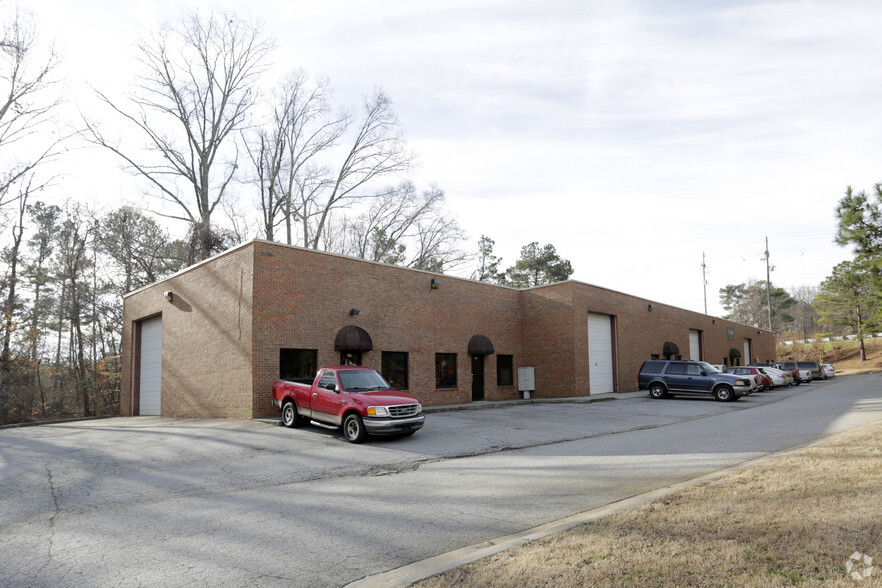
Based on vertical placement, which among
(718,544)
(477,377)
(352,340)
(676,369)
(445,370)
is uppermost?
(352,340)

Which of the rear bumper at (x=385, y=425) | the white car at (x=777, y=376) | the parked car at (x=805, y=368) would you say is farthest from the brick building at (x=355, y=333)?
the parked car at (x=805, y=368)

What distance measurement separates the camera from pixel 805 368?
4369 centimetres

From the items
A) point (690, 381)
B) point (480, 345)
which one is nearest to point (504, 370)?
point (480, 345)

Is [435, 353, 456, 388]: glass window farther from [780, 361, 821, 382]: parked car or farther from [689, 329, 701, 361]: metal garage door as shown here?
[780, 361, 821, 382]: parked car

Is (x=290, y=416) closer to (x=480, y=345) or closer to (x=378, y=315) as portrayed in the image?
(x=378, y=315)

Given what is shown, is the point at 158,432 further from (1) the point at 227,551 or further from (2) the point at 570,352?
(2) the point at 570,352

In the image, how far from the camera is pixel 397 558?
16.8ft

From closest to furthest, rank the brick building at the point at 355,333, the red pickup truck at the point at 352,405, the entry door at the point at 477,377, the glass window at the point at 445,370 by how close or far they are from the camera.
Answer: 1. the red pickup truck at the point at 352,405
2. the brick building at the point at 355,333
3. the glass window at the point at 445,370
4. the entry door at the point at 477,377

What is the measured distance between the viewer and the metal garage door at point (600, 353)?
2786 centimetres

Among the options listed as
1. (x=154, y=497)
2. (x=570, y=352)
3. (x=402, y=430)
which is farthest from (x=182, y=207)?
(x=154, y=497)

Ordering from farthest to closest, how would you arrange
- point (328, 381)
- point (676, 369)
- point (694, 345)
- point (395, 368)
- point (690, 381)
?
1. point (694, 345)
2. point (676, 369)
3. point (690, 381)
4. point (395, 368)
5. point (328, 381)

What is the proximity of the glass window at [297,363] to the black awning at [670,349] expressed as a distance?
81.7 ft

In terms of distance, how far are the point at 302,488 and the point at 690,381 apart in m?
22.1

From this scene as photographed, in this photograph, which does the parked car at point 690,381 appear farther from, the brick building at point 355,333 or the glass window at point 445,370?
the glass window at point 445,370
